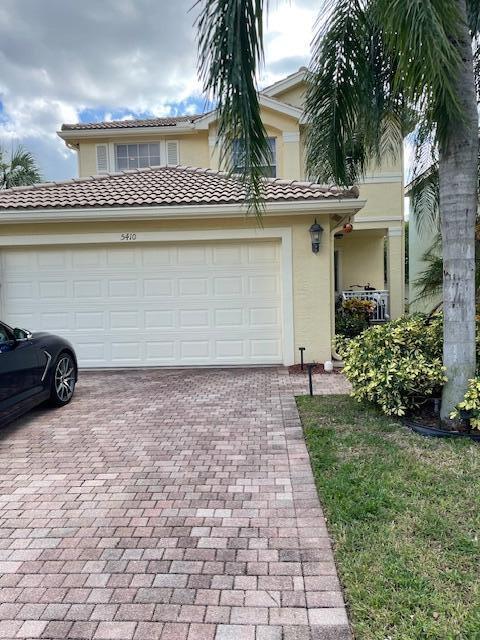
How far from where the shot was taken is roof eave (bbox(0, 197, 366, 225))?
26.3 ft

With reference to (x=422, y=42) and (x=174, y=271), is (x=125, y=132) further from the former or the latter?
(x=422, y=42)

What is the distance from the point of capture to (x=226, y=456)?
14.4ft

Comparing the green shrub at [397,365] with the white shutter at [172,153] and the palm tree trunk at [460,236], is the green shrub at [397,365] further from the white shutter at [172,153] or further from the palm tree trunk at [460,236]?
the white shutter at [172,153]

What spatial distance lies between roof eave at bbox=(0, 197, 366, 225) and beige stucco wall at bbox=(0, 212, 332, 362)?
20 cm

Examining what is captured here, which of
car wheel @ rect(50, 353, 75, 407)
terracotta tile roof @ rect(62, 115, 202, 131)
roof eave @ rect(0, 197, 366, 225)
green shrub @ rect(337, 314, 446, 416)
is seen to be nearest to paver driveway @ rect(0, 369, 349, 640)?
car wheel @ rect(50, 353, 75, 407)

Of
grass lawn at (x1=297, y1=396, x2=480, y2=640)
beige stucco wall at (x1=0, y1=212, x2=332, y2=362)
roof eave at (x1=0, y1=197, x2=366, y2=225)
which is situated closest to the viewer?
grass lawn at (x1=297, y1=396, x2=480, y2=640)

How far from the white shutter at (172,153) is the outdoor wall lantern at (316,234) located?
7.06 m

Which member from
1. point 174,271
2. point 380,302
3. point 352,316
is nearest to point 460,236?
point 174,271

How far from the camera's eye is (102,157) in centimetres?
1377

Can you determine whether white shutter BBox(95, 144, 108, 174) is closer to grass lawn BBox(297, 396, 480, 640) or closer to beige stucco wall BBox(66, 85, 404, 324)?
beige stucco wall BBox(66, 85, 404, 324)

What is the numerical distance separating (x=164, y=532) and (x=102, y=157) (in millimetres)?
13143

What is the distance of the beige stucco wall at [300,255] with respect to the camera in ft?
27.5

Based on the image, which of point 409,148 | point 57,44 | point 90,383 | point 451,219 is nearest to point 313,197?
point 409,148

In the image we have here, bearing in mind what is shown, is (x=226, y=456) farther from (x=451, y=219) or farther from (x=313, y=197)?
(x=313, y=197)
